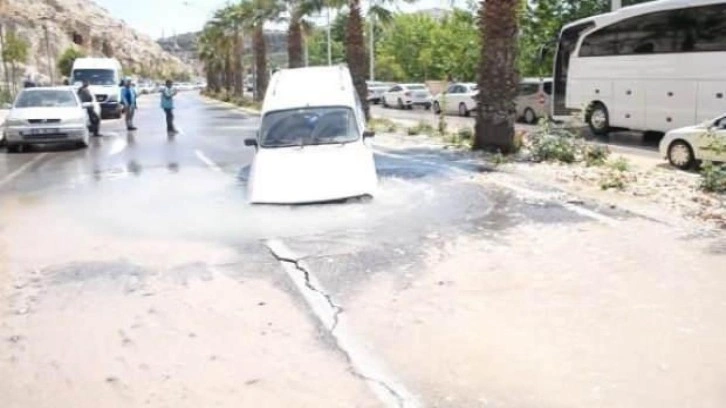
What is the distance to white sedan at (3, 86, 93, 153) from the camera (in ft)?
64.5

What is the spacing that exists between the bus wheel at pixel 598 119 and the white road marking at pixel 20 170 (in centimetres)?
1472

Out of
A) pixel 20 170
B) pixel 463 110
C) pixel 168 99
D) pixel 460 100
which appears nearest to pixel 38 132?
pixel 20 170

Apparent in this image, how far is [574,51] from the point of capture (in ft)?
76.2

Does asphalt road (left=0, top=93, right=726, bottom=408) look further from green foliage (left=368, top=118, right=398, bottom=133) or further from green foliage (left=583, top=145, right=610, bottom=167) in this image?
green foliage (left=368, top=118, right=398, bottom=133)

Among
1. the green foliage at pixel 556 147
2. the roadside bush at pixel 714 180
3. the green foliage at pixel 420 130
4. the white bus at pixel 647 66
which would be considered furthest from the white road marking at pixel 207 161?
the white bus at pixel 647 66

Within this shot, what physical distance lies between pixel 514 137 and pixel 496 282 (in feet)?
33.5

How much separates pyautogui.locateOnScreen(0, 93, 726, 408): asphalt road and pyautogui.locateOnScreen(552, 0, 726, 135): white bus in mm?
9666

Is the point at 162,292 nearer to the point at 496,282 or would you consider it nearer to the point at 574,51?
the point at 496,282

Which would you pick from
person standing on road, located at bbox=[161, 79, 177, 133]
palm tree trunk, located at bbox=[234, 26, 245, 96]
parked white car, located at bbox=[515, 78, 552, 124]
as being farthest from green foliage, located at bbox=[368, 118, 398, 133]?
palm tree trunk, located at bbox=[234, 26, 245, 96]

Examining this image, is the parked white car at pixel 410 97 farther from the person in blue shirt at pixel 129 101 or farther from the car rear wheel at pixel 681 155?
the car rear wheel at pixel 681 155

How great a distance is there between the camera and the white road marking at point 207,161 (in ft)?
49.5

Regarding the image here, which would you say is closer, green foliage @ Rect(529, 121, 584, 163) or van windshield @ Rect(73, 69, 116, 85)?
green foliage @ Rect(529, 121, 584, 163)

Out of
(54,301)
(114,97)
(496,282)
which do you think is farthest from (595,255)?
(114,97)

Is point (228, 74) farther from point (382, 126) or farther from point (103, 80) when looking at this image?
point (382, 126)
